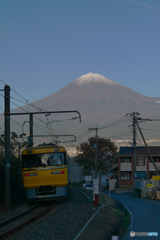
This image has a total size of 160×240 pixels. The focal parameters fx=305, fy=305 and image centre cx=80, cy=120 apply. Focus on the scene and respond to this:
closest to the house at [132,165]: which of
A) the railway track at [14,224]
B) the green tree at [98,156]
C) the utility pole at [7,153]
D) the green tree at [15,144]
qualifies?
the green tree at [98,156]

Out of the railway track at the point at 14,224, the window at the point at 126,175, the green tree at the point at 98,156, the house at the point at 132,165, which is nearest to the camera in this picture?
the railway track at the point at 14,224

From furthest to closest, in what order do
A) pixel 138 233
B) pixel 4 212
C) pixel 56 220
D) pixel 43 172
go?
pixel 43 172, pixel 4 212, pixel 56 220, pixel 138 233

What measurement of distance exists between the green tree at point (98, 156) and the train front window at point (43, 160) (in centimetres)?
4849

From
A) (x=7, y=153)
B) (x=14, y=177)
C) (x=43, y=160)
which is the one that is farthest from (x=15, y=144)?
(x=43, y=160)

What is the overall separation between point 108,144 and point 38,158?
171 ft

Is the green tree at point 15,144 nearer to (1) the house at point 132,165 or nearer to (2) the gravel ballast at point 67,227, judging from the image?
(2) the gravel ballast at point 67,227

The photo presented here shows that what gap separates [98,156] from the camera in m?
67.4

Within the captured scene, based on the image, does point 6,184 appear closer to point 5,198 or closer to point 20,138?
point 5,198

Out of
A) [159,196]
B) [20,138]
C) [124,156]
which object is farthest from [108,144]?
[20,138]

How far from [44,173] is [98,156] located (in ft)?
167

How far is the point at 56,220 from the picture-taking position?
13.0 m

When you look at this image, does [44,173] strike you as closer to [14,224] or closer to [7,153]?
[7,153]

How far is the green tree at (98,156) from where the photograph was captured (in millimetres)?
66613

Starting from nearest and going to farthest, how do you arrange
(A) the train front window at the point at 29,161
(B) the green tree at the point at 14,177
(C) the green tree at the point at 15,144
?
(A) the train front window at the point at 29,161, (B) the green tree at the point at 14,177, (C) the green tree at the point at 15,144
